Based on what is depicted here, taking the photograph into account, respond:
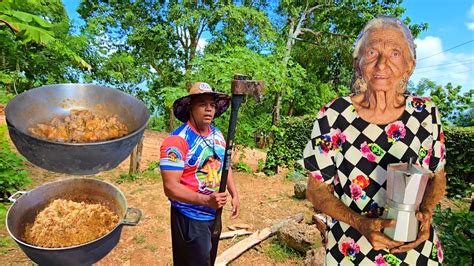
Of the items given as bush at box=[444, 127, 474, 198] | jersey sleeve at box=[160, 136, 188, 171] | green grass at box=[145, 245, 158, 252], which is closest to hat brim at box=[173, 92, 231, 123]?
jersey sleeve at box=[160, 136, 188, 171]

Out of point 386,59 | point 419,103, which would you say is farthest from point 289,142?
point 386,59

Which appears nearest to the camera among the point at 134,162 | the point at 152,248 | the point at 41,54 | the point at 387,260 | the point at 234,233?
the point at 387,260

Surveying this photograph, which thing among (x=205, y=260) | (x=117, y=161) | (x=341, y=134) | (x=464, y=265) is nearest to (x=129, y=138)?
(x=117, y=161)

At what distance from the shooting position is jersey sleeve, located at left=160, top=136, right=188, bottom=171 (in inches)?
80.2

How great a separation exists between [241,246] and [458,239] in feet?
7.91

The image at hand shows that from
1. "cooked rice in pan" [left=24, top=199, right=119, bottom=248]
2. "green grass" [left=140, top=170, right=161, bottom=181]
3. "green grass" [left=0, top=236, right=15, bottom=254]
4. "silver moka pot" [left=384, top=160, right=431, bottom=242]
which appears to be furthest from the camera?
"green grass" [left=140, top=170, right=161, bottom=181]

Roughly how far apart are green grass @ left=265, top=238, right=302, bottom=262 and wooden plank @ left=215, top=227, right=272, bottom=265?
20 centimetres

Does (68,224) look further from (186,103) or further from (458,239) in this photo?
(458,239)

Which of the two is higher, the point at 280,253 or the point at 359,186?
the point at 359,186

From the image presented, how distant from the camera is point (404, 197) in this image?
116 centimetres

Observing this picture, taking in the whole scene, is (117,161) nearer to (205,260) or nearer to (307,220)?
(205,260)

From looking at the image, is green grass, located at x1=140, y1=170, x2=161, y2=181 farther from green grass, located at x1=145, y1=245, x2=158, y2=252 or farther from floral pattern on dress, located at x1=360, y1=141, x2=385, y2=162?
floral pattern on dress, located at x1=360, y1=141, x2=385, y2=162

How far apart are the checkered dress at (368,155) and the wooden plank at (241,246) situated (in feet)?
8.40

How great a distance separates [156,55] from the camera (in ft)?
41.7
